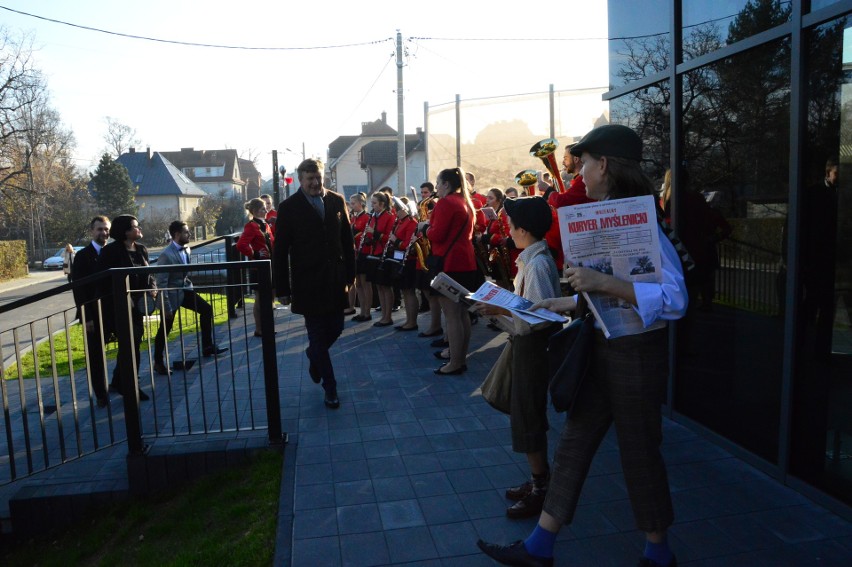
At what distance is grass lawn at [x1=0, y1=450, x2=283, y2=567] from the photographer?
3732 mm

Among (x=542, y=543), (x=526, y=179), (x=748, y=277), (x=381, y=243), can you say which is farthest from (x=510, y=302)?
(x=381, y=243)

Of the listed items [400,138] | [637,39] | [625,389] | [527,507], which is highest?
[400,138]

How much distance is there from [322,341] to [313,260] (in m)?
0.70

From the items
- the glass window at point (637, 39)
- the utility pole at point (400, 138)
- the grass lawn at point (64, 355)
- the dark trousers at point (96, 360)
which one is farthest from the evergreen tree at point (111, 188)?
the glass window at point (637, 39)

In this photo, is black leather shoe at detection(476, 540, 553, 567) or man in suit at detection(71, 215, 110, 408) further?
man in suit at detection(71, 215, 110, 408)

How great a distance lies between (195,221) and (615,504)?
216 feet

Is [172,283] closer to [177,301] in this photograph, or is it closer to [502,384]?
[177,301]

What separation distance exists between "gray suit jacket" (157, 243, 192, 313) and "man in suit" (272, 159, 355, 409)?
81 cm

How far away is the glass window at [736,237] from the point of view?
4.01m

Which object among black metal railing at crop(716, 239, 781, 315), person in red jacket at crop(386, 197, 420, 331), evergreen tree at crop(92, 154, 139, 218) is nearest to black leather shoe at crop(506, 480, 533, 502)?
black metal railing at crop(716, 239, 781, 315)

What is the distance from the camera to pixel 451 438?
198 inches

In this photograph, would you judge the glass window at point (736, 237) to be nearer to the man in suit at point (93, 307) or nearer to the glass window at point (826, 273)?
the glass window at point (826, 273)

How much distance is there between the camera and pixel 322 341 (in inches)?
231

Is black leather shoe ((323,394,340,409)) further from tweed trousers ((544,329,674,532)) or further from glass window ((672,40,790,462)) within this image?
tweed trousers ((544,329,674,532))
